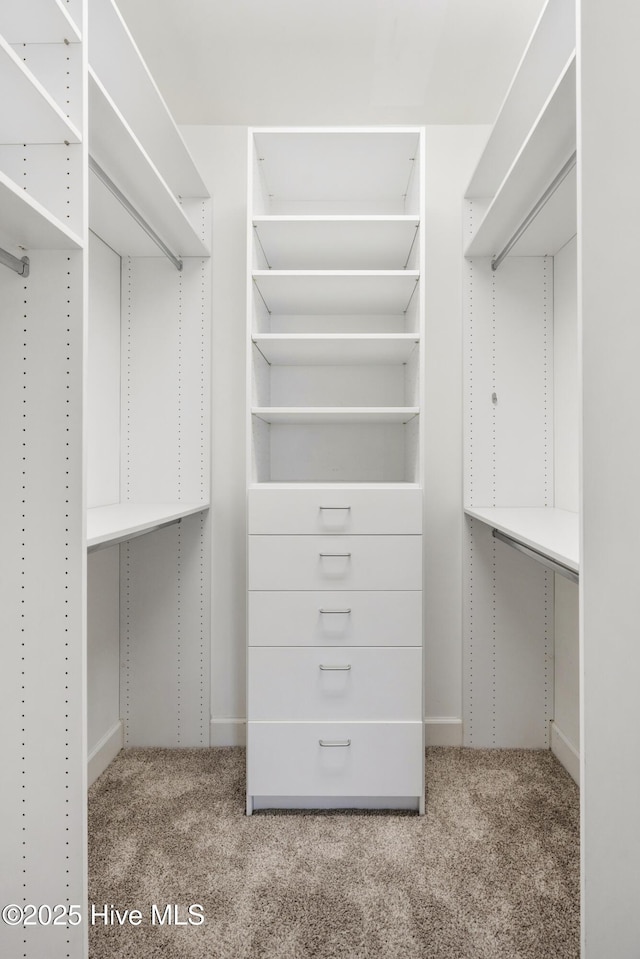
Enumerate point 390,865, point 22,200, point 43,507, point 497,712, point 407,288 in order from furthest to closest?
1. point 497,712
2. point 407,288
3. point 390,865
4. point 43,507
5. point 22,200

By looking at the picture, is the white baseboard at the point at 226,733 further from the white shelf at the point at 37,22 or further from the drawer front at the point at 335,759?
the white shelf at the point at 37,22

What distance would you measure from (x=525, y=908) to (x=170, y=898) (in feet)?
2.85

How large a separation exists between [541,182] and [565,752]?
6.22 feet

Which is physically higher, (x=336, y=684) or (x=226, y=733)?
(x=336, y=684)

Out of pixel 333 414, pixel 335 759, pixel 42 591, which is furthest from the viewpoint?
pixel 333 414

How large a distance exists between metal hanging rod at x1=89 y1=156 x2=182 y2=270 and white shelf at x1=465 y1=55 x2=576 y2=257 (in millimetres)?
1066

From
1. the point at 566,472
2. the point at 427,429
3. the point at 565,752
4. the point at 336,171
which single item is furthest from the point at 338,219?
the point at 565,752

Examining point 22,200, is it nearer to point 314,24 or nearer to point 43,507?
point 43,507

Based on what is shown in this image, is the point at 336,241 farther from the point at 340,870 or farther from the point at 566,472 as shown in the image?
the point at 340,870

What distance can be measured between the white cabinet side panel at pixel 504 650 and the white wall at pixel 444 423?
52mm

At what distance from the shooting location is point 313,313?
2.21m

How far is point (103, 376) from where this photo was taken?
2.04 m

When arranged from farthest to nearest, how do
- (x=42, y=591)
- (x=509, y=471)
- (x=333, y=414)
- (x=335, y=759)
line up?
(x=509, y=471)
(x=333, y=414)
(x=335, y=759)
(x=42, y=591)

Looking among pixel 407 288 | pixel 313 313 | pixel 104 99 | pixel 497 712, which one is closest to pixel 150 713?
pixel 497 712
